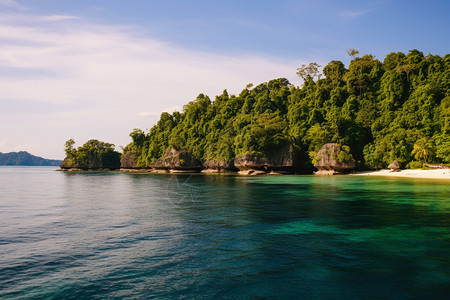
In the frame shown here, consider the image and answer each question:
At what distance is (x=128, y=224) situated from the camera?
1473cm

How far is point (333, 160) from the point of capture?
63.2 m

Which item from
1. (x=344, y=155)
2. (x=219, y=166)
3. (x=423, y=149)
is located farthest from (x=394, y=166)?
(x=219, y=166)

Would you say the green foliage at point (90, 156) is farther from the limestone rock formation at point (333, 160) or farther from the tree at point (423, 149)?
the tree at point (423, 149)

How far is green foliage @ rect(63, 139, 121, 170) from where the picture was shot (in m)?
128

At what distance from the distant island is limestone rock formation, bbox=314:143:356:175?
0.21m

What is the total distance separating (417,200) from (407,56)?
233ft

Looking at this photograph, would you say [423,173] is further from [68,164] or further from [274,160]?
[68,164]

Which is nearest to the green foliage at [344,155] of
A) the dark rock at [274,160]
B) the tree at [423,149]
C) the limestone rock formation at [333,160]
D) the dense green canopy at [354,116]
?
the limestone rock formation at [333,160]

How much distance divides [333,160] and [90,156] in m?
105

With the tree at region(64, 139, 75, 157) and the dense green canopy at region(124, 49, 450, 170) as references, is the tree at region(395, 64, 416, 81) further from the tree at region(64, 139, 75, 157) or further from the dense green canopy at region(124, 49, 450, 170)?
the tree at region(64, 139, 75, 157)

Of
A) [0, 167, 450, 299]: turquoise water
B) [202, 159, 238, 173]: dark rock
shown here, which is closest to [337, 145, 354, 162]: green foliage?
[202, 159, 238, 173]: dark rock

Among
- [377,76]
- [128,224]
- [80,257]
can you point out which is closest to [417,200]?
[128,224]

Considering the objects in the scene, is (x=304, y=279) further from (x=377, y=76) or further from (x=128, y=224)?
(x=377, y=76)

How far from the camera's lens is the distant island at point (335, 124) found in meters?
58.9
